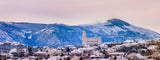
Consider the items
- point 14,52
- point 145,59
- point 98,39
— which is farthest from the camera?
point 98,39

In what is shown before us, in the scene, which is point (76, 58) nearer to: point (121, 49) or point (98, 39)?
point (121, 49)

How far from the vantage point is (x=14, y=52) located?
10119 cm

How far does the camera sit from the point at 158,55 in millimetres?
77000

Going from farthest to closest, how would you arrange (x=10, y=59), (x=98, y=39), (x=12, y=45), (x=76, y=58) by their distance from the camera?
(x=98, y=39), (x=12, y=45), (x=76, y=58), (x=10, y=59)

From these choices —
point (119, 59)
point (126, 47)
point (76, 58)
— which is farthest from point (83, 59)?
point (126, 47)

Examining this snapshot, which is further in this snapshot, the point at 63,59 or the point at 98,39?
the point at 98,39

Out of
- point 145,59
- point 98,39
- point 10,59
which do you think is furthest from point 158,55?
point 98,39

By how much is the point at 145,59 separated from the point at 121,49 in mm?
29736

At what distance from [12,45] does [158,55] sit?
6428 centimetres

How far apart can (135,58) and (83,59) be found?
529 inches

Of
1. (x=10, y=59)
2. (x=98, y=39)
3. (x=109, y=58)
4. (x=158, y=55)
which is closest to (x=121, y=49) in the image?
(x=109, y=58)

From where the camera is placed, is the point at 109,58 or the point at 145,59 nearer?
the point at 145,59

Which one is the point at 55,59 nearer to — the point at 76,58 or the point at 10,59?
the point at 76,58

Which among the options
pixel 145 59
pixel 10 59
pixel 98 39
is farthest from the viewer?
pixel 98 39
